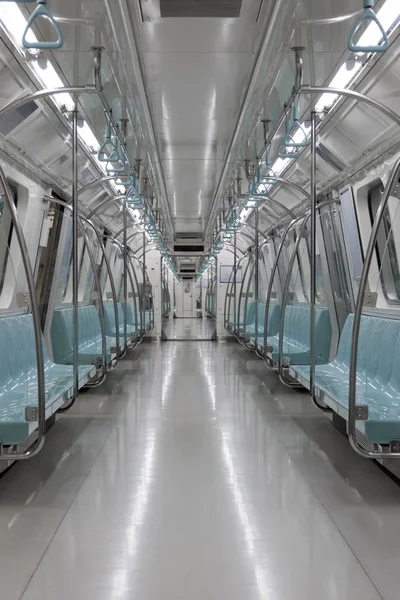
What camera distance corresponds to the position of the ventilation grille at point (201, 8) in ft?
12.4

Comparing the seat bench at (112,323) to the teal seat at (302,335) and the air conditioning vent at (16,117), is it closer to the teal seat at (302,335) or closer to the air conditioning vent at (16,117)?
the teal seat at (302,335)

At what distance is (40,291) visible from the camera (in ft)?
24.1

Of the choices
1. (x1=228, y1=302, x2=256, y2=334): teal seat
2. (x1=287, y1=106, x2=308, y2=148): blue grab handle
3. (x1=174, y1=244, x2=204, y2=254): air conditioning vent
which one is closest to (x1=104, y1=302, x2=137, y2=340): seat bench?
(x1=228, y1=302, x2=256, y2=334): teal seat

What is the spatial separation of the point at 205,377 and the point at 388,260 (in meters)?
5.07

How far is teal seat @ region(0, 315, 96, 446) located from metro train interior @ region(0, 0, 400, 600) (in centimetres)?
2

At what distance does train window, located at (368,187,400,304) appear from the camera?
389 cm

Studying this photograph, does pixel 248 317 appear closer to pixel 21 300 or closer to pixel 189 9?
pixel 21 300

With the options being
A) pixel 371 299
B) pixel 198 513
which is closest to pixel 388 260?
pixel 371 299

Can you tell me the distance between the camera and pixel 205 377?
8.70 metres

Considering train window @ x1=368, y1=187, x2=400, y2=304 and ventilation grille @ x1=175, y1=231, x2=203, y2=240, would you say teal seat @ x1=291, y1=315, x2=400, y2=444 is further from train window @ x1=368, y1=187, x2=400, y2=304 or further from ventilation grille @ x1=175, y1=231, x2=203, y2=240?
ventilation grille @ x1=175, y1=231, x2=203, y2=240

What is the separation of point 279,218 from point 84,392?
595 cm

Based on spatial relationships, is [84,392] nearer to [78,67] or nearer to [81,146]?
[81,146]

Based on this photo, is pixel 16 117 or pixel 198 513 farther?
pixel 16 117

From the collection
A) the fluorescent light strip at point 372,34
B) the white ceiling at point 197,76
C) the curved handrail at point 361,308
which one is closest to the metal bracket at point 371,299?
the curved handrail at point 361,308
